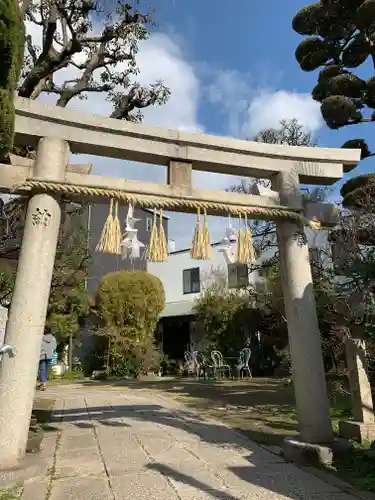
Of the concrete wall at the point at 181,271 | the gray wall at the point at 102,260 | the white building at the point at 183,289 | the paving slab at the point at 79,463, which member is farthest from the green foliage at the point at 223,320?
the paving slab at the point at 79,463

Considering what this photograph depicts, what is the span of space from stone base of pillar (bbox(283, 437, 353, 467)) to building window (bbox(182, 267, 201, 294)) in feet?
49.7

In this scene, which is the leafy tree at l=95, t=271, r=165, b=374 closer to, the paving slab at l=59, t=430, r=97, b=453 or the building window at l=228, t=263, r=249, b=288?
the building window at l=228, t=263, r=249, b=288

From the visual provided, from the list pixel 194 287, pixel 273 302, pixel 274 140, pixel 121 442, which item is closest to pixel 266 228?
pixel 274 140

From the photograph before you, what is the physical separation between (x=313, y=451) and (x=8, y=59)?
435 cm

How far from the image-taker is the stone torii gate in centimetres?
399

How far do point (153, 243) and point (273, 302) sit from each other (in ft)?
28.2

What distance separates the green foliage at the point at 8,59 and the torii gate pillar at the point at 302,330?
3047 mm

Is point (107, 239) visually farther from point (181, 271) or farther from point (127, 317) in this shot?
point (181, 271)

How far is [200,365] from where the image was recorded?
50.8 feet

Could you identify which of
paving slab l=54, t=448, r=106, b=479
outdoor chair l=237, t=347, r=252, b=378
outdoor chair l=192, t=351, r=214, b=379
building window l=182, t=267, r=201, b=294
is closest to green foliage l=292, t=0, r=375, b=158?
paving slab l=54, t=448, r=106, b=479

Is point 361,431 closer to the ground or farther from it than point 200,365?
closer to the ground

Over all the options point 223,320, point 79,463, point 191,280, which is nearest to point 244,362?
point 223,320

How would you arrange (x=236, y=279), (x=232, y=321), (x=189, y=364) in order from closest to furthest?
1. (x=232, y=321)
2. (x=189, y=364)
3. (x=236, y=279)

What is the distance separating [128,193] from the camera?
4547mm
